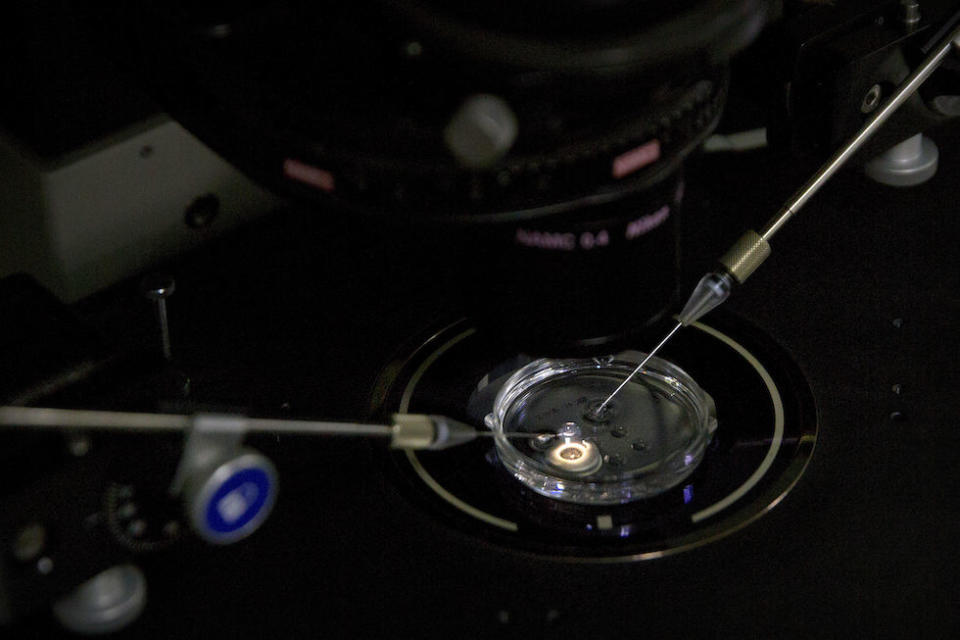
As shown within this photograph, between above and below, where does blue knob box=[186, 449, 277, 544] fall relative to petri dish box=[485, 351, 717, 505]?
above

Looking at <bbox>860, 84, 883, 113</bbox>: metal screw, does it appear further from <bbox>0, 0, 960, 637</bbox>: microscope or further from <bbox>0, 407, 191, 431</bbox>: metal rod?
<bbox>0, 407, 191, 431</bbox>: metal rod

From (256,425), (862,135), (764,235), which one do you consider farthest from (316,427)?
(862,135)

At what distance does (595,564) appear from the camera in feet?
2.39

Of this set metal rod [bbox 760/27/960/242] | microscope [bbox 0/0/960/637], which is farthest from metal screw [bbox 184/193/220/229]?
Result: metal rod [bbox 760/27/960/242]

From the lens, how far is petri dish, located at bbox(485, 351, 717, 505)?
30.7 inches

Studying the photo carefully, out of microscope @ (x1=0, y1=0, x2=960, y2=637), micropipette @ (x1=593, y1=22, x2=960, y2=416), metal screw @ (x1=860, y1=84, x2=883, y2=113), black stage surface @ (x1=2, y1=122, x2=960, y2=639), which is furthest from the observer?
metal screw @ (x1=860, y1=84, x2=883, y2=113)

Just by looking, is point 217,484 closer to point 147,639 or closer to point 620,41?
point 147,639

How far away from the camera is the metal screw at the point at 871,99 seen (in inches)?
36.3

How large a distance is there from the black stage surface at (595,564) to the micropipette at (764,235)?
73mm

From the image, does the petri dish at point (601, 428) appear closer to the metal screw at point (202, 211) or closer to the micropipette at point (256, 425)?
the micropipette at point (256, 425)

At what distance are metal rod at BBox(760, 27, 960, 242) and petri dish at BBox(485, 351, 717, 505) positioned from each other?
135mm

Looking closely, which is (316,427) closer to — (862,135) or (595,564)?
(595,564)

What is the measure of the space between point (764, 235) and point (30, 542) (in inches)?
20.4

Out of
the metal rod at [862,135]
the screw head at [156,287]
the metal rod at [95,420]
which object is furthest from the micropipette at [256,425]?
the metal rod at [862,135]
